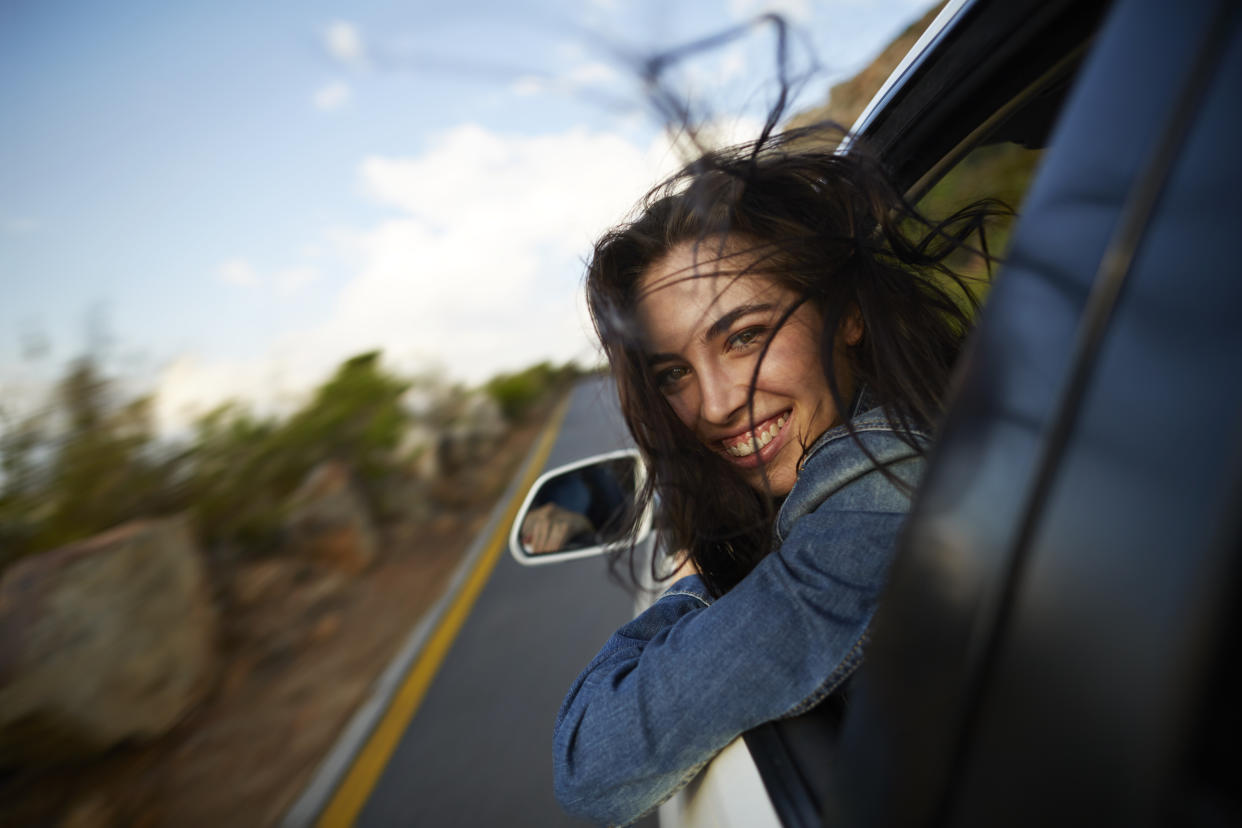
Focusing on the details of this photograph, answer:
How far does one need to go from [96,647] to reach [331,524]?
2.97 m

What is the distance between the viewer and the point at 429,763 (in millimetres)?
3098

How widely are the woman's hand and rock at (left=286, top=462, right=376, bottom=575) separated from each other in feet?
15.8

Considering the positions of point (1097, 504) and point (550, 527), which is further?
point (550, 527)

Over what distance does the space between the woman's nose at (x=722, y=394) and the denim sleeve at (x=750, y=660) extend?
555 millimetres

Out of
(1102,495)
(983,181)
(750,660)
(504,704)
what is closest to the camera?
(1102,495)

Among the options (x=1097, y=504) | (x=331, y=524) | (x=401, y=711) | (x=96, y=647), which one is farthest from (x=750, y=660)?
(x=331, y=524)

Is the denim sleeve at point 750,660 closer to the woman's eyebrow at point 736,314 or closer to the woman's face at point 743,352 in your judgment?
the woman's face at point 743,352

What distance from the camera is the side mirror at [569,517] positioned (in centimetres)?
220

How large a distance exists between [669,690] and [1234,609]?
0.72 meters

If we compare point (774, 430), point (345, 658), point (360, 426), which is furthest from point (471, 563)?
point (774, 430)

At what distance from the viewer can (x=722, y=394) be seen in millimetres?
1585

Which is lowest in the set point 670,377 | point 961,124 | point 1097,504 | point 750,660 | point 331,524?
point 750,660

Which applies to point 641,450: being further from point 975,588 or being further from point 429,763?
point 429,763

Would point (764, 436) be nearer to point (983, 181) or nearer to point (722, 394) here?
point (722, 394)
